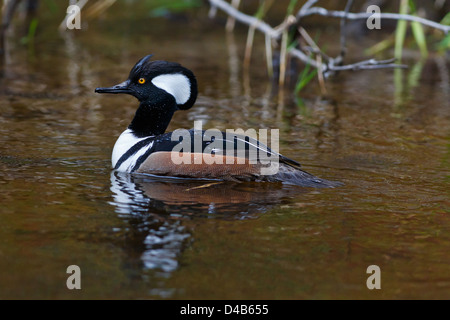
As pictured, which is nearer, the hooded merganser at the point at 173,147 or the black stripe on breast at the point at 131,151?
the hooded merganser at the point at 173,147

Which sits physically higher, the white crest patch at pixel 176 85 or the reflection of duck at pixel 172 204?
the white crest patch at pixel 176 85

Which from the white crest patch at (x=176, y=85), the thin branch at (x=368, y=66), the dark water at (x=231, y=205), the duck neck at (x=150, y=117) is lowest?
the dark water at (x=231, y=205)

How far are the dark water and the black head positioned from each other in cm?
80

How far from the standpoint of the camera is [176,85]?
7.04 metres

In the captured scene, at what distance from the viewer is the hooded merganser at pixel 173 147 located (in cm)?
652

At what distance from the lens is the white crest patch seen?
6.99m

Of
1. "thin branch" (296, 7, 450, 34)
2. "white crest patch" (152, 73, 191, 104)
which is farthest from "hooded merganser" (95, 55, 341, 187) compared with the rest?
"thin branch" (296, 7, 450, 34)

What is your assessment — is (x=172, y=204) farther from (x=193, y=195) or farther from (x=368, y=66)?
(x=368, y=66)

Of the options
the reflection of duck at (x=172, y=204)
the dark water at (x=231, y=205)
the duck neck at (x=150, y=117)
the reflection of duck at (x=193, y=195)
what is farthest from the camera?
the duck neck at (x=150, y=117)

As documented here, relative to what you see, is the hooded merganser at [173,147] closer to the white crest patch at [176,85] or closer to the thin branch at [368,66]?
the white crest patch at [176,85]

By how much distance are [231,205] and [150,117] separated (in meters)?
1.61

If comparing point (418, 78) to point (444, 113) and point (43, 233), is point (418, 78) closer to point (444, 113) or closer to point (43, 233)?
point (444, 113)

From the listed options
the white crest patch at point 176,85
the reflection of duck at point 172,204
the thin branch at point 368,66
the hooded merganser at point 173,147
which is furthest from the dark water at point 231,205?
the white crest patch at point 176,85
